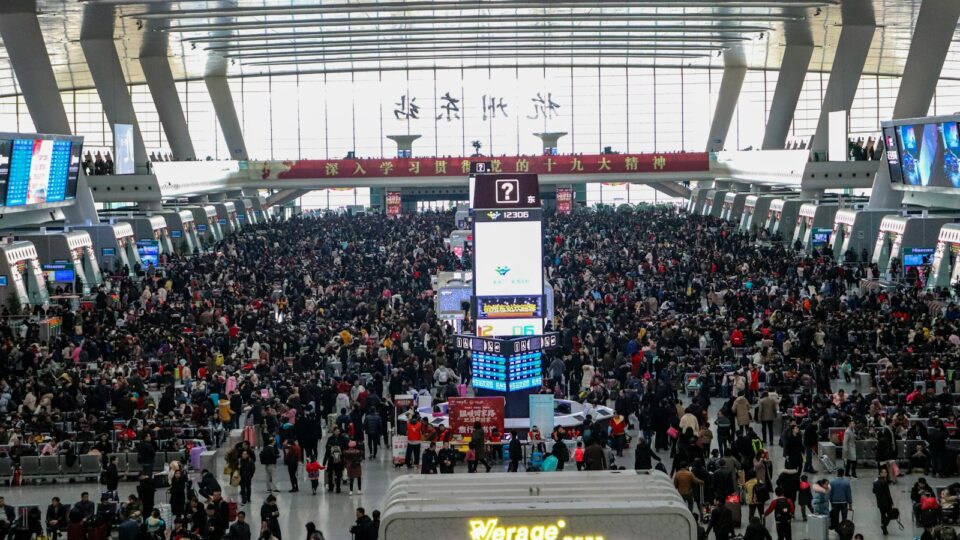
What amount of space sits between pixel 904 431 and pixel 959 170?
16.5 metres

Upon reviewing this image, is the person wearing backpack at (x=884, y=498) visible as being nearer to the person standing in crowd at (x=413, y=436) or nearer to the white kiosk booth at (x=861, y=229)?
the person standing in crowd at (x=413, y=436)

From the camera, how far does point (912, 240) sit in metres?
34.8

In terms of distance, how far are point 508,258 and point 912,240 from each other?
57.6ft

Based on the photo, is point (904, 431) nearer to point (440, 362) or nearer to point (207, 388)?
point (440, 362)

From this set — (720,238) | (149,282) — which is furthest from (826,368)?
(720,238)

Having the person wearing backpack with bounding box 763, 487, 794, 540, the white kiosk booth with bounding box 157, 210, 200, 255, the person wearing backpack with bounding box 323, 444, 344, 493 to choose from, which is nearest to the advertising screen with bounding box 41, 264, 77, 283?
the white kiosk booth with bounding box 157, 210, 200, 255

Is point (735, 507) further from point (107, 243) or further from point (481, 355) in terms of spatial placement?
point (107, 243)

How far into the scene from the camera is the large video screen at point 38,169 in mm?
31047

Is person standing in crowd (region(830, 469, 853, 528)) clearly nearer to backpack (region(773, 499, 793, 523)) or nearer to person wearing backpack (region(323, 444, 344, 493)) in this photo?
backpack (region(773, 499, 793, 523))

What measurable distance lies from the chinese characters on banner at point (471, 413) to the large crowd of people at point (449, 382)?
0.32 metres

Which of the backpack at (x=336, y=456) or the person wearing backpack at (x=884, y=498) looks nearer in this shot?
the person wearing backpack at (x=884, y=498)

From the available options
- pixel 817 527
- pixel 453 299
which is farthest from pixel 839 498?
pixel 453 299

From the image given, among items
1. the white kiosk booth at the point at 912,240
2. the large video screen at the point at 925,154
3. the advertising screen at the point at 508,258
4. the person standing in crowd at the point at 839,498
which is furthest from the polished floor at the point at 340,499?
the white kiosk booth at the point at 912,240

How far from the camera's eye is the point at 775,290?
104 ft
